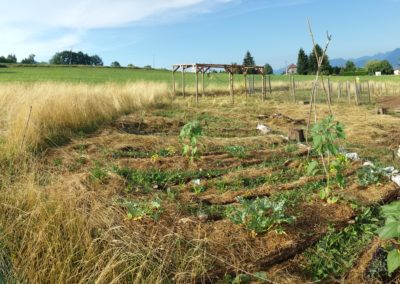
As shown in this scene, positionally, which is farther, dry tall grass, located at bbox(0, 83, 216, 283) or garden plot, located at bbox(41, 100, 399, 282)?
garden plot, located at bbox(41, 100, 399, 282)

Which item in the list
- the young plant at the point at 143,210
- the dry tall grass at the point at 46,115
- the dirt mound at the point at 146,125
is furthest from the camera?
the dirt mound at the point at 146,125

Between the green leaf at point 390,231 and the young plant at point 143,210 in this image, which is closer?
the green leaf at point 390,231

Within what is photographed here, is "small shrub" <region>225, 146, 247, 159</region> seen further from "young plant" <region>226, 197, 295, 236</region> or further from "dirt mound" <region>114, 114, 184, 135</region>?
"dirt mound" <region>114, 114, 184, 135</region>

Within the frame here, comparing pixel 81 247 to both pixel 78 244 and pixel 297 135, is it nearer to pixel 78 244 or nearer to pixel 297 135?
pixel 78 244

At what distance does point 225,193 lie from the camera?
440 cm

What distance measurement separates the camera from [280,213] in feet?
11.2

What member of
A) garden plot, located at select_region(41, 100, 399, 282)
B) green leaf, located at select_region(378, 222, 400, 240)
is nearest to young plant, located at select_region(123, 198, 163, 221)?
garden plot, located at select_region(41, 100, 399, 282)

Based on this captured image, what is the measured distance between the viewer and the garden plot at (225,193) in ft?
10.3

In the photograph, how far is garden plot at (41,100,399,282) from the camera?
3.13 meters

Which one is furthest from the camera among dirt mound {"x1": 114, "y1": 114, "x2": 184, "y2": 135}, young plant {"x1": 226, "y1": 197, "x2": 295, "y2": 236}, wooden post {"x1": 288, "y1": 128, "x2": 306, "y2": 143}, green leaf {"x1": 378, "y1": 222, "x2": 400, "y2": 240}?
dirt mound {"x1": 114, "y1": 114, "x2": 184, "y2": 135}

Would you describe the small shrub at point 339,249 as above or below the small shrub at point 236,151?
below

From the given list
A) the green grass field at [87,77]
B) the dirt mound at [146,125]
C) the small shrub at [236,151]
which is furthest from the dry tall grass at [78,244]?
the green grass field at [87,77]

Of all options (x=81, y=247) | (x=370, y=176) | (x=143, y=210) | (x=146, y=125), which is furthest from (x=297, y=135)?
(x=81, y=247)

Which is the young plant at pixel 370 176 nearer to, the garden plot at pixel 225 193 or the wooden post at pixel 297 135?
the garden plot at pixel 225 193
